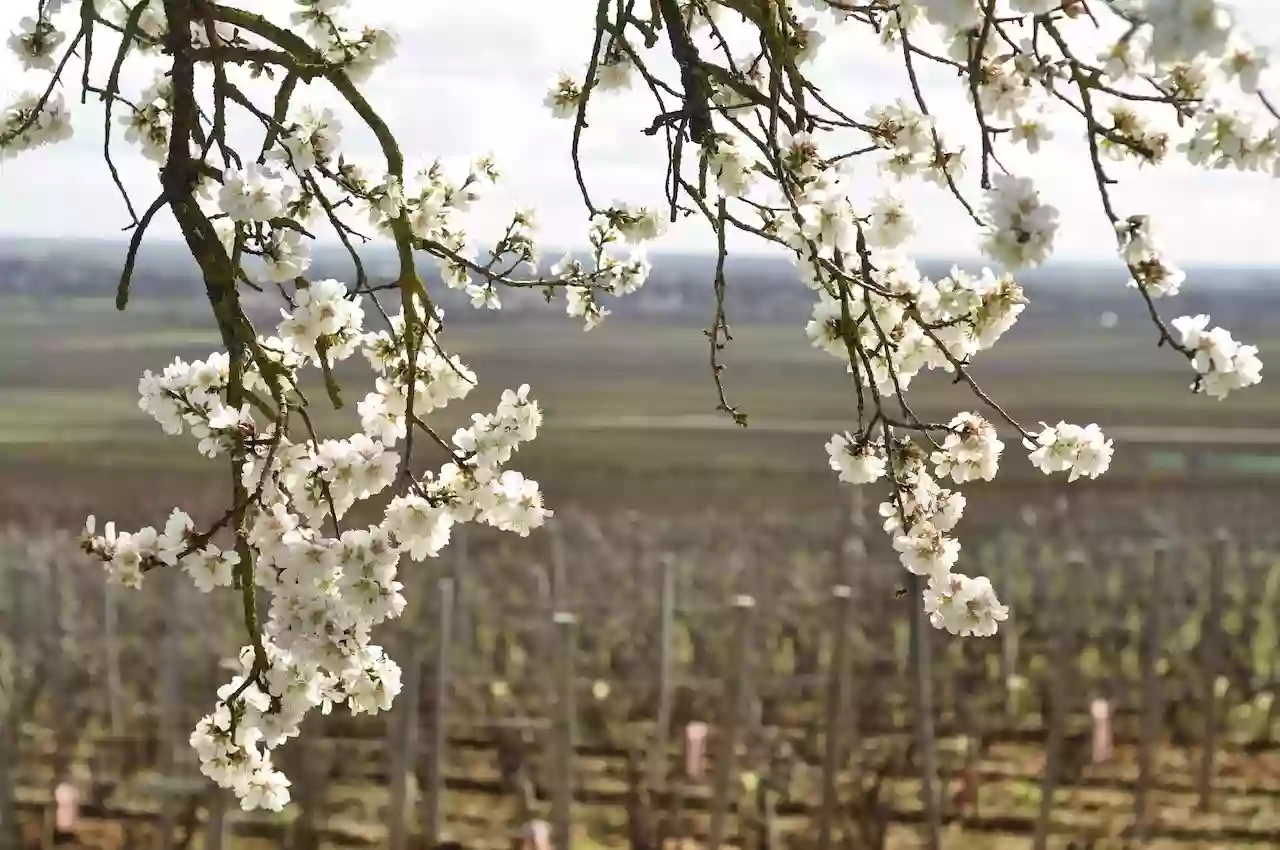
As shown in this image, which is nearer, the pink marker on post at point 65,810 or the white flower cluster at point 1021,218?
the white flower cluster at point 1021,218

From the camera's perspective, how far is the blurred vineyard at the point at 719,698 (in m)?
1.83

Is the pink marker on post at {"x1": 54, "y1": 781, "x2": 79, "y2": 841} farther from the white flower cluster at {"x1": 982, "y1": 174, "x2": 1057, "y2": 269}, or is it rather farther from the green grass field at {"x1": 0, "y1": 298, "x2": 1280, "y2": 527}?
the white flower cluster at {"x1": 982, "y1": 174, "x2": 1057, "y2": 269}

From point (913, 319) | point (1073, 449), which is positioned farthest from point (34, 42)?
point (1073, 449)

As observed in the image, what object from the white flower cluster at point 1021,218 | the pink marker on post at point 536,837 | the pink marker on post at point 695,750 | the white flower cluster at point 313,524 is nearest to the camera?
the white flower cluster at point 1021,218

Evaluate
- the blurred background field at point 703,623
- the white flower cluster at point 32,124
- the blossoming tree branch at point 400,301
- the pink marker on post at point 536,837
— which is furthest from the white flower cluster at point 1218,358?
the pink marker on post at point 536,837

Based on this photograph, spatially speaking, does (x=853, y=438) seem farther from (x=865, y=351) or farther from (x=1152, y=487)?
(x=1152, y=487)

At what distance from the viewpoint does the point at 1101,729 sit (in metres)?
2.21

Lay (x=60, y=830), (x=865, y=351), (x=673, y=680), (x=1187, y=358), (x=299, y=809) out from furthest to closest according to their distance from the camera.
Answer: (x=673, y=680) < (x=60, y=830) < (x=299, y=809) < (x=865, y=351) < (x=1187, y=358)

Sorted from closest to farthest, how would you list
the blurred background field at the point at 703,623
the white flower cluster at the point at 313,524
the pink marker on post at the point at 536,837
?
the white flower cluster at the point at 313,524 < the pink marker on post at the point at 536,837 < the blurred background field at the point at 703,623

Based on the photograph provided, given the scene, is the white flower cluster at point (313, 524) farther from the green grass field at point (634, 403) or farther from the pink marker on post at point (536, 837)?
the pink marker on post at point (536, 837)

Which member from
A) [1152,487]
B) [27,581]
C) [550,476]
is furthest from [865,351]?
[1152,487]

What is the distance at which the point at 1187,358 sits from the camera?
1.79 ft

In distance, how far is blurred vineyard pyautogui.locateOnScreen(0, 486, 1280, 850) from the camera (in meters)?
1.83

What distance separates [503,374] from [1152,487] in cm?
182
